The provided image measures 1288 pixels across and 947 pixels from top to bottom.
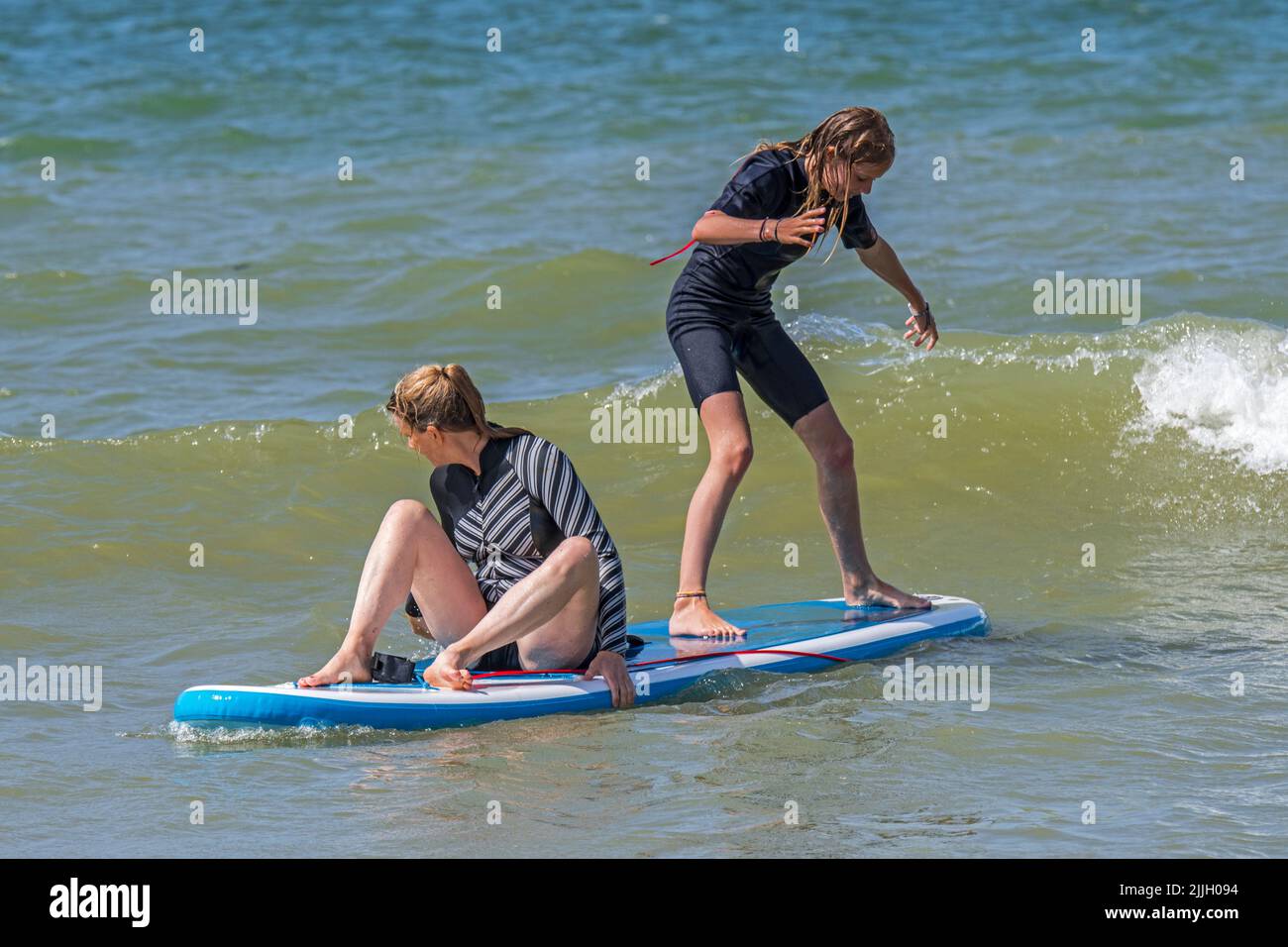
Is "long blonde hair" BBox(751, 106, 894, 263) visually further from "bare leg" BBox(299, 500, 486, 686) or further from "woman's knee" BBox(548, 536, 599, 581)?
"bare leg" BBox(299, 500, 486, 686)

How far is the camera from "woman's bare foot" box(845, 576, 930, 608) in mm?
6316

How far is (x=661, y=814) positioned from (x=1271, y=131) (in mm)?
12611

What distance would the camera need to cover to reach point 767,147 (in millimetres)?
5793

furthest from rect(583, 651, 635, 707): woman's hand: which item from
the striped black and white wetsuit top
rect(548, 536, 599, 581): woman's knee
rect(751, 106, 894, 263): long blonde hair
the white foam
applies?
the white foam

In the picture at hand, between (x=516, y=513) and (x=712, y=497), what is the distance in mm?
970

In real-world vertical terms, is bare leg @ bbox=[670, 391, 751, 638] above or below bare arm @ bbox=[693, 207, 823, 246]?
below

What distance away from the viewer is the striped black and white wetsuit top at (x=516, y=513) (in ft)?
16.6

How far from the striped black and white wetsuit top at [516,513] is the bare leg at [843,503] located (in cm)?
118

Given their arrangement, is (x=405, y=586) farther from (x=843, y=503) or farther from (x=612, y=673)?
(x=843, y=503)

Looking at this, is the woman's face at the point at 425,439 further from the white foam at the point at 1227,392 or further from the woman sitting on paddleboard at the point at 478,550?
the white foam at the point at 1227,392

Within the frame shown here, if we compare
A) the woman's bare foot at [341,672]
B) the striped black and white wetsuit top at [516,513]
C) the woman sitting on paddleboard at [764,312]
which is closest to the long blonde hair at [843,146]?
the woman sitting on paddleboard at [764,312]

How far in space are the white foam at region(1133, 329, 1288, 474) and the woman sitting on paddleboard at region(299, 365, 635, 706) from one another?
4.61 m

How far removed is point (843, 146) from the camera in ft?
18.4

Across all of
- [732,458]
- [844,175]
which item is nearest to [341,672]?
[732,458]
